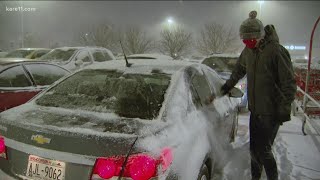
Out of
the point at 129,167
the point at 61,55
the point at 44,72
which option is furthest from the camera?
the point at 61,55

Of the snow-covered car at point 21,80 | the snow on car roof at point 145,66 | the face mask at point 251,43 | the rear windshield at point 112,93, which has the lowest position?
the snow-covered car at point 21,80

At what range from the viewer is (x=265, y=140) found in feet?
12.7

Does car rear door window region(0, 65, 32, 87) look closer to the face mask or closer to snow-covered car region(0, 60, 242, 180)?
snow-covered car region(0, 60, 242, 180)

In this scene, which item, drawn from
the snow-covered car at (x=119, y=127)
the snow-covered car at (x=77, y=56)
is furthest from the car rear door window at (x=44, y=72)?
the snow-covered car at (x=77, y=56)

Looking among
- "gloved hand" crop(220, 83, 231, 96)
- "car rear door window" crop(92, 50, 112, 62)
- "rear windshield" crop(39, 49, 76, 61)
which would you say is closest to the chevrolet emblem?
"gloved hand" crop(220, 83, 231, 96)

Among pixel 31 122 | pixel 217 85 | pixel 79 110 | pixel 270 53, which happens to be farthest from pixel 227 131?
pixel 31 122

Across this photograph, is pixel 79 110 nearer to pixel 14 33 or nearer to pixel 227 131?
pixel 227 131

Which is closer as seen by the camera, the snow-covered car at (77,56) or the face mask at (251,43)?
the face mask at (251,43)

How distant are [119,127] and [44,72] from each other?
172 inches

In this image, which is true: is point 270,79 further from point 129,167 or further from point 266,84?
point 129,167

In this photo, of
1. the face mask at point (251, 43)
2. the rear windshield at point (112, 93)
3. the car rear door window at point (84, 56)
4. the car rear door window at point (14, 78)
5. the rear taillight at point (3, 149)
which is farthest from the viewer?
the car rear door window at point (84, 56)

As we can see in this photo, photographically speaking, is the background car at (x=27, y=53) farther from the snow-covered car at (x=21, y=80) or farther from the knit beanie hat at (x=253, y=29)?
the knit beanie hat at (x=253, y=29)

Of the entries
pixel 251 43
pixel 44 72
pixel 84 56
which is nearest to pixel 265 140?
pixel 251 43

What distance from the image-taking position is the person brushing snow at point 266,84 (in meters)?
3.63
